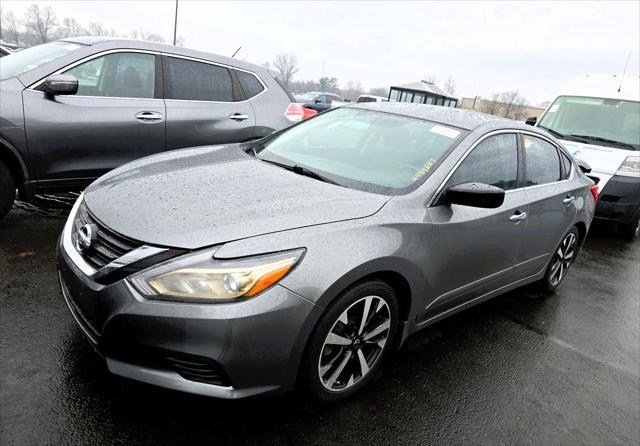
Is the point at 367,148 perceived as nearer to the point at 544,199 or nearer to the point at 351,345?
the point at 351,345

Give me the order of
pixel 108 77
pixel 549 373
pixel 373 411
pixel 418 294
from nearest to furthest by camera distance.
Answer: pixel 373 411, pixel 418 294, pixel 549 373, pixel 108 77

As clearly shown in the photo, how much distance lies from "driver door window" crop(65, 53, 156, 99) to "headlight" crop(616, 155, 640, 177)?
246 inches

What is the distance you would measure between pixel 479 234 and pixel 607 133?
5.51m

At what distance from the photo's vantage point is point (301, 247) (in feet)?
6.65

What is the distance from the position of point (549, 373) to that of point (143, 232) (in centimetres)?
271

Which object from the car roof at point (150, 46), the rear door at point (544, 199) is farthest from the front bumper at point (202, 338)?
the car roof at point (150, 46)

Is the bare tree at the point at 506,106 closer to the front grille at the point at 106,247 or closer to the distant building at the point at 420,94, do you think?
the distant building at the point at 420,94

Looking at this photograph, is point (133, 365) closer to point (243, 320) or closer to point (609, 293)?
point (243, 320)

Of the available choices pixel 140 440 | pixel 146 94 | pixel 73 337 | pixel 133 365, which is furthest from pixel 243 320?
pixel 146 94

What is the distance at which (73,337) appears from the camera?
8.61 ft

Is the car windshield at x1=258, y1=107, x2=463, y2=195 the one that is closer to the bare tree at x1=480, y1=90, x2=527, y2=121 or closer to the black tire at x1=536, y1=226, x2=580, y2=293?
the black tire at x1=536, y1=226, x2=580, y2=293

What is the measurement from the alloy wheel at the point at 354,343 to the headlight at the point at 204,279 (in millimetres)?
501

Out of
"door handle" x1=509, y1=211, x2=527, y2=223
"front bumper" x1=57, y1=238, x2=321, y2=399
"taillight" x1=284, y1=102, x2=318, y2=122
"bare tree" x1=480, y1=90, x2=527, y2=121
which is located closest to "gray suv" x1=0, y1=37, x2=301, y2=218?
"taillight" x1=284, y1=102, x2=318, y2=122

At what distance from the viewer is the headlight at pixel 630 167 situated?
A: 6.46m
